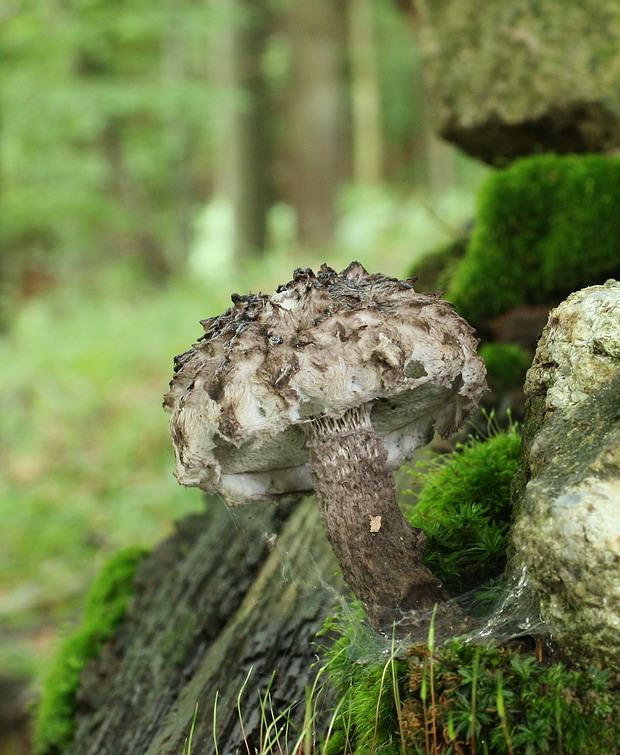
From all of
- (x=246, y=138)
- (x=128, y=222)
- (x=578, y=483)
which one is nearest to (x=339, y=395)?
(x=578, y=483)

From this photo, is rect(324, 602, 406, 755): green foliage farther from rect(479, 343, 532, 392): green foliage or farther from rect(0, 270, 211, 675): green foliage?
rect(0, 270, 211, 675): green foliage

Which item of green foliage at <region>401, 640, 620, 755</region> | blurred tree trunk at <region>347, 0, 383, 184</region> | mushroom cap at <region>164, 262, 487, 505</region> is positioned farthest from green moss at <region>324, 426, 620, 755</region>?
blurred tree trunk at <region>347, 0, 383, 184</region>

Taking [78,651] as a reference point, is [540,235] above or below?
above

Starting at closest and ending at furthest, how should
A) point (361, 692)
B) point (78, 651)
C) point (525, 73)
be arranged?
point (361, 692), point (78, 651), point (525, 73)

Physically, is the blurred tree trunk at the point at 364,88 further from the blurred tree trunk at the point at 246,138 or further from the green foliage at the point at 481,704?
the green foliage at the point at 481,704

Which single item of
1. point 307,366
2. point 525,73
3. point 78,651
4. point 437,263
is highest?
point 525,73

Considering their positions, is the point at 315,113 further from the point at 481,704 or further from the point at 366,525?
the point at 481,704

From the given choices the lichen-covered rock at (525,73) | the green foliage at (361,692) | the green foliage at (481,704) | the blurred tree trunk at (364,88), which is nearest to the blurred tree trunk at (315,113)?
the blurred tree trunk at (364,88)
